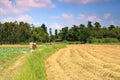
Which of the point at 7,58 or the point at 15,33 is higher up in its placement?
the point at 15,33

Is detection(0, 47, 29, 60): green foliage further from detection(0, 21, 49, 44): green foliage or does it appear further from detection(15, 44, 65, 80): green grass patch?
detection(0, 21, 49, 44): green foliage

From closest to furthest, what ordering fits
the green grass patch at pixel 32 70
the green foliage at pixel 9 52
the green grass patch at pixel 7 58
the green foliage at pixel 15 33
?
the green grass patch at pixel 32 70 < the green grass patch at pixel 7 58 < the green foliage at pixel 9 52 < the green foliage at pixel 15 33

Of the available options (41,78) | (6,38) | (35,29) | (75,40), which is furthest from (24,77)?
(75,40)

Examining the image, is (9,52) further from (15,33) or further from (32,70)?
(15,33)

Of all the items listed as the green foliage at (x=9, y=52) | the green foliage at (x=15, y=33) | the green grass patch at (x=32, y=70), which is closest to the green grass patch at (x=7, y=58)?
the green foliage at (x=9, y=52)

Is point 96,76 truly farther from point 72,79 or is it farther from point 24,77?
point 24,77

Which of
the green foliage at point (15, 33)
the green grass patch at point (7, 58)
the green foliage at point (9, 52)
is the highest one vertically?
the green foliage at point (15, 33)

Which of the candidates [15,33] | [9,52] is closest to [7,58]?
[9,52]

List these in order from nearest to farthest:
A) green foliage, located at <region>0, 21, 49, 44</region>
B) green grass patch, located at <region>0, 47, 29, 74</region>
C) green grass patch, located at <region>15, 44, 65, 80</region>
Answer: green grass patch, located at <region>15, 44, 65, 80</region>
green grass patch, located at <region>0, 47, 29, 74</region>
green foliage, located at <region>0, 21, 49, 44</region>

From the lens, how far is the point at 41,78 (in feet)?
52.0

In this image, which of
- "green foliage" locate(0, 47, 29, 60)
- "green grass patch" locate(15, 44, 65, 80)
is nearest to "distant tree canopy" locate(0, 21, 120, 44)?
"green foliage" locate(0, 47, 29, 60)

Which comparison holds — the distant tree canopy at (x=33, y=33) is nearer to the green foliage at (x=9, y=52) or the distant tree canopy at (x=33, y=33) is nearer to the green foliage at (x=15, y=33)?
the green foliage at (x=15, y=33)

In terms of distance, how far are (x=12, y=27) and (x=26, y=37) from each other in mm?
5641

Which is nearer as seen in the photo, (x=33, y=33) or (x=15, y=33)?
(x=15, y=33)
